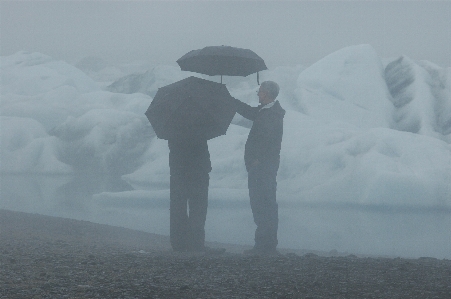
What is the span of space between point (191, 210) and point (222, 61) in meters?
1.41

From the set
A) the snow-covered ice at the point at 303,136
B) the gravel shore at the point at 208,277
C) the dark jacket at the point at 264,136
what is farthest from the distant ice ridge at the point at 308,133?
the gravel shore at the point at 208,277

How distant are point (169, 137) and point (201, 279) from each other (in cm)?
203

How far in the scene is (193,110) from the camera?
482 cm

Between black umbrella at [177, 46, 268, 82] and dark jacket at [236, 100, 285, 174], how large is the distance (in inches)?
15.0

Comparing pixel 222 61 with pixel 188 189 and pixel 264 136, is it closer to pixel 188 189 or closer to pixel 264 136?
pixel 264 136

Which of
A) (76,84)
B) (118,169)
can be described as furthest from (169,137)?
(76,84)

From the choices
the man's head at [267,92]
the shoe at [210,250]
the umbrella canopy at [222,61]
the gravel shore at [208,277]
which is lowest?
the gravel shore at [208,277]

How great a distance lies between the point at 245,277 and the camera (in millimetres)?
3199

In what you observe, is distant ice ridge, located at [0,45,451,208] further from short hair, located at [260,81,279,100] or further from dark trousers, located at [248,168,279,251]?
short hair, located at [260,81,279,100]

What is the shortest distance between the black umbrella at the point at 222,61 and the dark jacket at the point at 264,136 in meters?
0.38

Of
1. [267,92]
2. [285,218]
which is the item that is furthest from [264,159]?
[285,218]

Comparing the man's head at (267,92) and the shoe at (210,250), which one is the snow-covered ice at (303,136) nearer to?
the shoe at (210,250)

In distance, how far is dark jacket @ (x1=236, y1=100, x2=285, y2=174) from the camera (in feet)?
16.1

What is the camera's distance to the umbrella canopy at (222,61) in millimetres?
4895
